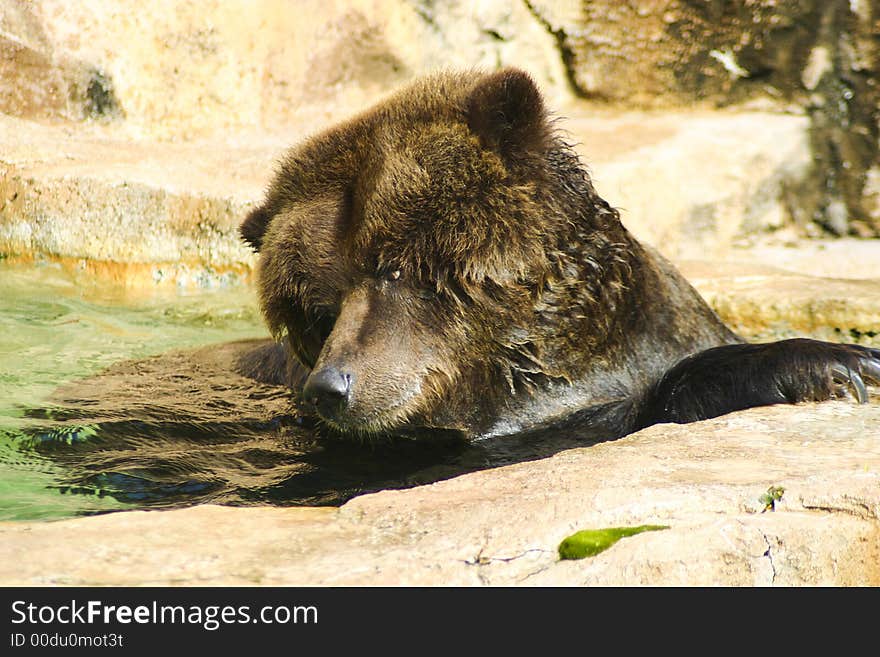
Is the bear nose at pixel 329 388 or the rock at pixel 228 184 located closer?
the bear nose at pixel 329 388

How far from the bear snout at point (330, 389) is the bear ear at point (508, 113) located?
1.07 m

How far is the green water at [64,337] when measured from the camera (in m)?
3.95

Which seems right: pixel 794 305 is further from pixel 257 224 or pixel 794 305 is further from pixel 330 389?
pixel 330 389

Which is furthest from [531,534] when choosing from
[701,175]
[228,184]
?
[701,175]

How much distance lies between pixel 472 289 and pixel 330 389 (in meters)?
0.73

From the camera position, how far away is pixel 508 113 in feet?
13.2

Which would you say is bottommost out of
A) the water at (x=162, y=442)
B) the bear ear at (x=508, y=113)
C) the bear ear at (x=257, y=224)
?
Answer: the water at (x=162, y=442)

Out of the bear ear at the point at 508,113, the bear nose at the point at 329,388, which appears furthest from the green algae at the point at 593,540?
the bear ear at the point at 508,113

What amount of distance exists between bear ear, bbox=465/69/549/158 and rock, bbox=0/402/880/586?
149 cm

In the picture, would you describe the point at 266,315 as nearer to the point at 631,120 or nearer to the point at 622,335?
the point at 622,335

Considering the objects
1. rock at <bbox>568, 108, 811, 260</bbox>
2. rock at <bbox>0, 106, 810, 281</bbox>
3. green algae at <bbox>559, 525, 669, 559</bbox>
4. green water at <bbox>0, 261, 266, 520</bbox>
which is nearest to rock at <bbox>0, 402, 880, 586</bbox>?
green algae at <bbox>559, 525, 669, 559</bbox>

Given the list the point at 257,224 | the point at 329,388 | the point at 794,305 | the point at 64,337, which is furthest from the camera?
the point at 64,337

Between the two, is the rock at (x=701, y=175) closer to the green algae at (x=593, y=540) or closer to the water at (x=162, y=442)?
the water at (x=162, y=442)
